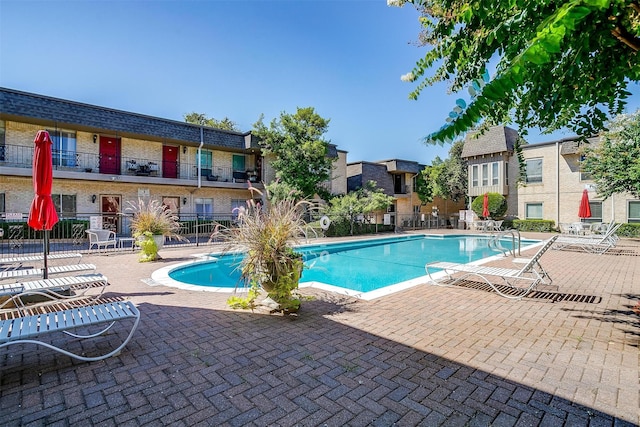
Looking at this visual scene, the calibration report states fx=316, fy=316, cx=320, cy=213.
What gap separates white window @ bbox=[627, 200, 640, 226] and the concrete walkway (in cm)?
2106

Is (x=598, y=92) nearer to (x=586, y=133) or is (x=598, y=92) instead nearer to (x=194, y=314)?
(x=586, y=133)

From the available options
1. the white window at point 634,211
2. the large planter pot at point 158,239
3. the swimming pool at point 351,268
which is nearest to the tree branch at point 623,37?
the swimming pool at point 351,268

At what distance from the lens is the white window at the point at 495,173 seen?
82.9ft

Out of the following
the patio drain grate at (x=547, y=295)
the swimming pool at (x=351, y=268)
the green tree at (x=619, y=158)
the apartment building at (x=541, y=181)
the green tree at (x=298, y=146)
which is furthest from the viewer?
the apartment building at (x=541, y=181)

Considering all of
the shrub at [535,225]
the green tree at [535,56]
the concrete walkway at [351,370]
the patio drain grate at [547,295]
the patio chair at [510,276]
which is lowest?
the concrete walkway at [351,370]

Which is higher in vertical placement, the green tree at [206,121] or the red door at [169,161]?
the green tree at [206,121]

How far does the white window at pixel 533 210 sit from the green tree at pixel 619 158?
8.94m

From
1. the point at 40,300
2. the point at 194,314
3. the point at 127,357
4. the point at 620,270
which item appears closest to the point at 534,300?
the point at 620,270

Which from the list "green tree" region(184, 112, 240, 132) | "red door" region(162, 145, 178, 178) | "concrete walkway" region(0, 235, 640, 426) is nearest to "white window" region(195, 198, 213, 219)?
"red door" region(162, 145, 178, 178)

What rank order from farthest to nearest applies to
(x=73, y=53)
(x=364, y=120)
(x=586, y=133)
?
1. (x=364, y=120)
2. (x=73, y=53)
3. (x=586, y=133)

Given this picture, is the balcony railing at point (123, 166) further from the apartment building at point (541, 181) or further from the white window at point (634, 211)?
the white window at point (634, 211)

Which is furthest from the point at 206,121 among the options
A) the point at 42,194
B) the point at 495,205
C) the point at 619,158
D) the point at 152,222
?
the point at 619,158

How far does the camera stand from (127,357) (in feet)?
10.7

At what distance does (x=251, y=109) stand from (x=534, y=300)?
18337mm
